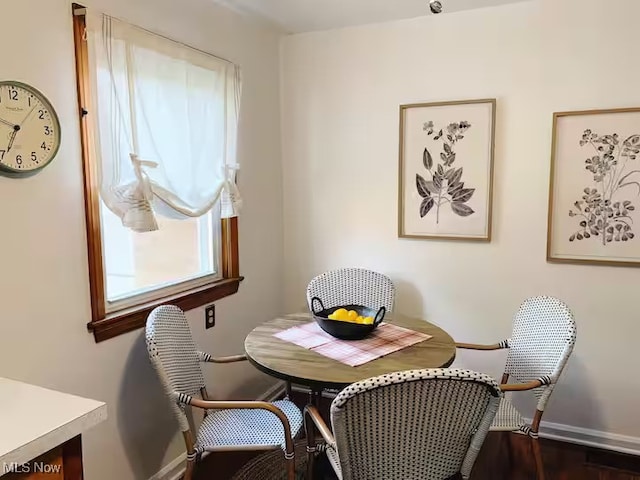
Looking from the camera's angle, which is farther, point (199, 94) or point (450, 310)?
point (450, 310)

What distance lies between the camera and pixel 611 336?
271 centimetres

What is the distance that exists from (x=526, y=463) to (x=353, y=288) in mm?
1294

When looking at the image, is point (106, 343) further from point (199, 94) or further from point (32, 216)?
point (199, 94)

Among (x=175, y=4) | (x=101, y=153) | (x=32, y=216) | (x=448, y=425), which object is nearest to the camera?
(x=448, y=425)

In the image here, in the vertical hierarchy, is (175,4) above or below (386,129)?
above

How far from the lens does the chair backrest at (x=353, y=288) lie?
298 centimetres

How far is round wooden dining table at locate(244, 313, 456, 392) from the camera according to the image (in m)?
1.83

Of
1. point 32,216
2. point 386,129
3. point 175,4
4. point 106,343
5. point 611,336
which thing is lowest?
point 611,336

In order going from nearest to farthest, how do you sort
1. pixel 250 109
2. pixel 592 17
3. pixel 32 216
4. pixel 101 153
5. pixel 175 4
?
pixel 32 216, pixel 101 153, pixel 175 4, pixel 592 17, pixel 250 109

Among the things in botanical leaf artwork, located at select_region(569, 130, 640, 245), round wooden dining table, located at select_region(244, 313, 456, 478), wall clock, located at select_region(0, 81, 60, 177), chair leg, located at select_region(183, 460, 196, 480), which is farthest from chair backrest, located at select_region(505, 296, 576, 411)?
wall clock, located at select_region(0, 81, 60, 177)

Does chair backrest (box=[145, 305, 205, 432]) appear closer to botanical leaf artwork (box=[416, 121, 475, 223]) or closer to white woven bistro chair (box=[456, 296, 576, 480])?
white woven bistro chair (box=[456, 296, 576, 480])

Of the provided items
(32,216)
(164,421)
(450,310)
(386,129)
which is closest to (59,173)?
(32,216)

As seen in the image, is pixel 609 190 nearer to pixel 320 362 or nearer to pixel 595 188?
pixel 595 188

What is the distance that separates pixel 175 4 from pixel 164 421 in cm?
197
